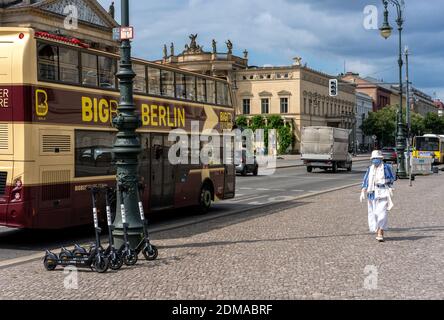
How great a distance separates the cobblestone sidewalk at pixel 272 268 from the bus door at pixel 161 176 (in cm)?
128

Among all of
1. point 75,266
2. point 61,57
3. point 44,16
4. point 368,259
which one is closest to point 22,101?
point 61,57

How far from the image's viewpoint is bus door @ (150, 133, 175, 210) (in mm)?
14656

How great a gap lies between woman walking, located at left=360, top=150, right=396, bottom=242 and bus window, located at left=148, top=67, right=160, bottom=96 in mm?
5372

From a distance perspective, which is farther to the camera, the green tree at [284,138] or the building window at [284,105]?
the building window at [284,105]

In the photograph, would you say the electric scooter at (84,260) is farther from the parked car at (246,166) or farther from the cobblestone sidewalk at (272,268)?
the parked car at (246,166)

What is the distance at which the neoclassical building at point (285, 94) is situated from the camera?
104188 millimetres

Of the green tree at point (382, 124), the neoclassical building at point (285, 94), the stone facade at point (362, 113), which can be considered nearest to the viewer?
the neoclassical building at point (285, 94)

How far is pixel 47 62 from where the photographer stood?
37.2 ft

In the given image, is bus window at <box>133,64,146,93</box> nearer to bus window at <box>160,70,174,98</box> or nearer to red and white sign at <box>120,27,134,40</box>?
bus window at <box>160,70,174,98</box>

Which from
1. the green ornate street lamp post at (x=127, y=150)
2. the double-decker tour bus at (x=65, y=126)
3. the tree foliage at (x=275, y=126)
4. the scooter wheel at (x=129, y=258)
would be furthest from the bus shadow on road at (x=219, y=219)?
the tree foliage at (x=275, y=126)

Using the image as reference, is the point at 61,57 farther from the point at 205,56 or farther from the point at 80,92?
the point at 205,56

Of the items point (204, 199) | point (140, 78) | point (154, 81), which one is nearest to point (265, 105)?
point (204, 199)

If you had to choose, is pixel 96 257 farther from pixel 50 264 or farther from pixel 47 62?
pixel 47 62

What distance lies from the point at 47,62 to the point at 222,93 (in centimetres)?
757
